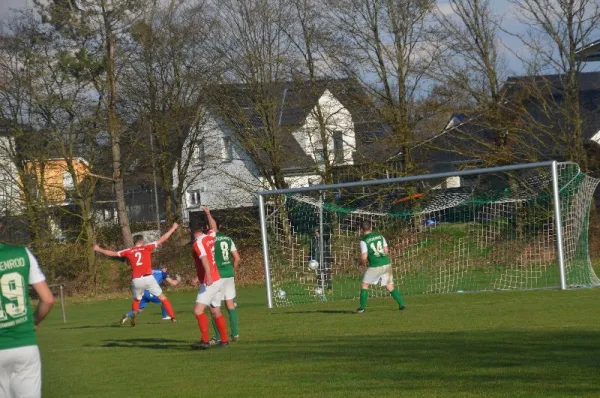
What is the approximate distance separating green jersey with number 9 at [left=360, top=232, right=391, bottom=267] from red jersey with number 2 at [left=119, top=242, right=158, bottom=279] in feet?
15.1

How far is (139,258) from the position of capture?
20.9 meters

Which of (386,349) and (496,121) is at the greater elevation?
(496,121)

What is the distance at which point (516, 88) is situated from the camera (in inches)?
1400

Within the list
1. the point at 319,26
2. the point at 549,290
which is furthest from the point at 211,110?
the point at 549,290

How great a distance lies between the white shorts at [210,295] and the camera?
14766 mm

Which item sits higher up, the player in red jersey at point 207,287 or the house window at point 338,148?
the house window at point 338,148

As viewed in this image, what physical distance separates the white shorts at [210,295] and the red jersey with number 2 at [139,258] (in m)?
6.16

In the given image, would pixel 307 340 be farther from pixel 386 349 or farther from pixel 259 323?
pixel 259 323

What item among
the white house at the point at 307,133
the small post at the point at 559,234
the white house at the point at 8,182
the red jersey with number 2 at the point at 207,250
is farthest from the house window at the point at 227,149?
the red jersey with number 2 at the point at 207,250

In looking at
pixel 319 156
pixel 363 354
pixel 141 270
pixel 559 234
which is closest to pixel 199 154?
pixel 319 156

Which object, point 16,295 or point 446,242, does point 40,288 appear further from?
point 446,242

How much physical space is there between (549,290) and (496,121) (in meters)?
14.1

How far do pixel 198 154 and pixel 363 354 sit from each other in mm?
35322

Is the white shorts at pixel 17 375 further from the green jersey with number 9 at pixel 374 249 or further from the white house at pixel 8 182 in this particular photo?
the white house at pixel 8 182
